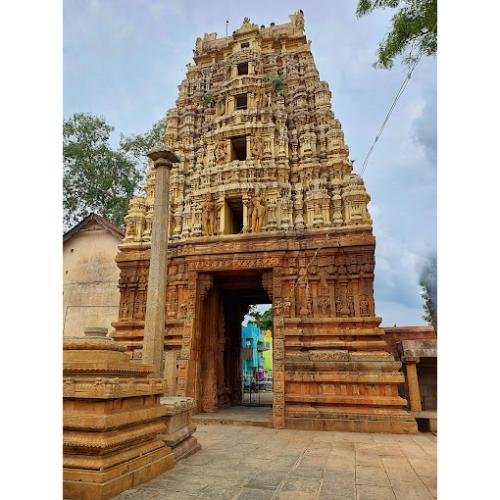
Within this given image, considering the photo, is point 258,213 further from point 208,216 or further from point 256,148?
point 256,148

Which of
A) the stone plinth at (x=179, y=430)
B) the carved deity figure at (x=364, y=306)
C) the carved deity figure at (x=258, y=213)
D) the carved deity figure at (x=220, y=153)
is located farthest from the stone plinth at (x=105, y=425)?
the carved deity figure at (x=220, y=153)

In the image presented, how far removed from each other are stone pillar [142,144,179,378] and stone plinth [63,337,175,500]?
1.44 meters

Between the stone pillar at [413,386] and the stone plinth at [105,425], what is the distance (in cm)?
716

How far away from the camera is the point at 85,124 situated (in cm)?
2412

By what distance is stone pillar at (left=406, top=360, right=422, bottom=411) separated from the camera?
973 centimetres

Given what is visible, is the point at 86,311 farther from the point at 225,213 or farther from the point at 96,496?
the point at 96,496

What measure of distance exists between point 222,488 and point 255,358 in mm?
32498

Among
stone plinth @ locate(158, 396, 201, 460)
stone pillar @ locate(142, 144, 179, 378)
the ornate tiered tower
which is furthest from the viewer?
the ornate tiered tower

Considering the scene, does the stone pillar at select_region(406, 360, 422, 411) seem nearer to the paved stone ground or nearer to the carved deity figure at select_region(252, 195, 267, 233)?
the paved stone ground

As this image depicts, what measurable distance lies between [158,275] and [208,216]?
5483 millimetres

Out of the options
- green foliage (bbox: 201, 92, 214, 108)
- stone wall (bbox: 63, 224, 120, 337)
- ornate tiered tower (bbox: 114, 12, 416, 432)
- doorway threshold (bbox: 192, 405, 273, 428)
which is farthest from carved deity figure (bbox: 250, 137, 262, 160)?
doorway threshold (bbox: 192, 405, 273, 428)

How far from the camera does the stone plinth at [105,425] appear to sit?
3.90 meters

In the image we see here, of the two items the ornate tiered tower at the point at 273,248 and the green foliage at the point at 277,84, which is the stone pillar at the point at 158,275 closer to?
the ornate tiered tower at the point at 273,248
